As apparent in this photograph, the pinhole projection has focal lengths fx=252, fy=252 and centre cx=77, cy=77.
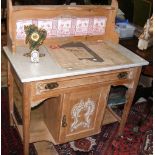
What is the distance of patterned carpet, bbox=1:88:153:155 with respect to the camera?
2.04 meters

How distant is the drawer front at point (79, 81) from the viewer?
5.09 ft

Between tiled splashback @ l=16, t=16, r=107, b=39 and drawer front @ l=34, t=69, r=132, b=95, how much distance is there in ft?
1.43

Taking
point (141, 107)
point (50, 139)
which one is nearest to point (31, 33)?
point (50, 139)

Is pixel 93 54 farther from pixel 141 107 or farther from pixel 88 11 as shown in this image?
pixel 141 107

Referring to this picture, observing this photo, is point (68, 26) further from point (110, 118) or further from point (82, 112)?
point (110, 118)

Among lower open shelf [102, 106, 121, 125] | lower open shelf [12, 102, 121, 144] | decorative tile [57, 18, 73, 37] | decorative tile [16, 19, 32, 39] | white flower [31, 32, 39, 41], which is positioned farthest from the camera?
lower open shelf [102, 106, 121, 125]

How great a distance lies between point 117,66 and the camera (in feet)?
5.62

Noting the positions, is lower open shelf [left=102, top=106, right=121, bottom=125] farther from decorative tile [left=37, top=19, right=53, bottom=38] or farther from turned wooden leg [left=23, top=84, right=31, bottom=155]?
decorative tile [left=37, top=19, right=53, bottom=38]

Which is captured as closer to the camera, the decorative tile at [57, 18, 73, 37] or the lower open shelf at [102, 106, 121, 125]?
the decorative tile at [57, 18, 73, 37]

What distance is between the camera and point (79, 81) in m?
1.67

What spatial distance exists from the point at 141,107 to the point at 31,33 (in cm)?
162

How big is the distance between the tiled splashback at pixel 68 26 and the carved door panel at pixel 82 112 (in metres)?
0.48

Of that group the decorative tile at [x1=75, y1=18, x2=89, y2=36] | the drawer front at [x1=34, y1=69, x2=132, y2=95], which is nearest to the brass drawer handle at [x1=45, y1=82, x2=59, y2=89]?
the drawer front at [x1=34, y1=69, x2=132, y2=95]

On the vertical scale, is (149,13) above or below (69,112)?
above
